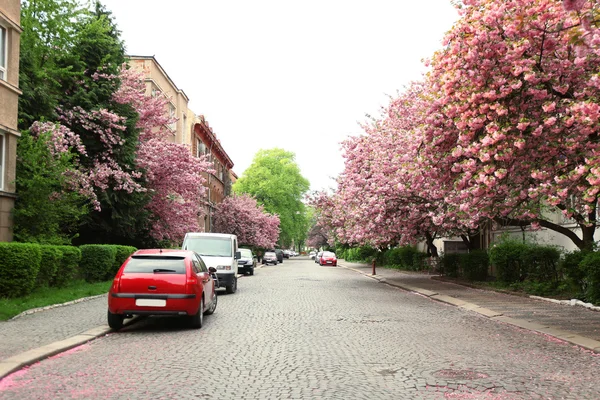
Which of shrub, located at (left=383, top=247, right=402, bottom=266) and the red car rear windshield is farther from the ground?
the red car rear windshield

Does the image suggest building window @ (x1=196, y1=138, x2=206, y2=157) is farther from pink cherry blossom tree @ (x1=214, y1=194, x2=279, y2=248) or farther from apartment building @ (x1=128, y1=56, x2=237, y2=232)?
pink cherry blossom tree @ (x1=214, y1=194, x2=279, y2=248)

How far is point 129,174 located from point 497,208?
1569 cm

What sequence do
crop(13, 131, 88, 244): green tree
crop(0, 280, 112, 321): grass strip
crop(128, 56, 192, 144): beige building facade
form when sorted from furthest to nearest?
crop(128, 56, 192, 144): beige building facade → crop(13, 131, 88, 244): green tree → crop(0, 280, 112, 321): grass strip

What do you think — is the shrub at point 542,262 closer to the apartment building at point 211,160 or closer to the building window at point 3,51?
the building window at point 3,51

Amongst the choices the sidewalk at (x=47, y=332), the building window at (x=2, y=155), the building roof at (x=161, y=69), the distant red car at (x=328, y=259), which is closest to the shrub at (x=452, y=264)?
the sidewalk at (x=47, y=332)

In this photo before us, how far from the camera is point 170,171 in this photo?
28.2m

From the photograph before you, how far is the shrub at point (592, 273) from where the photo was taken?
14.5 m

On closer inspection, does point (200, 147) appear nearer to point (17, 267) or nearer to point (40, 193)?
point (40, 193)

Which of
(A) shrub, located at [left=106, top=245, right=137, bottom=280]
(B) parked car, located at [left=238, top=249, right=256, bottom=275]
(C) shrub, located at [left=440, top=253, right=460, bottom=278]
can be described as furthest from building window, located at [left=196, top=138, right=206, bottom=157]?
(A) shrub, located at [left=106, top=245, right=137, bottom=280]

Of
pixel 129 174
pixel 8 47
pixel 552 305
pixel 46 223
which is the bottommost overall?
pixel 552 305

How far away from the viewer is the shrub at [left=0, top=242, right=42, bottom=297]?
13.2 metres

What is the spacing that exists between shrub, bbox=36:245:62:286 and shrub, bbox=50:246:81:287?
699mm

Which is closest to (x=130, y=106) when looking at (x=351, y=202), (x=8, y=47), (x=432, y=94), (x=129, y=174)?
(x=129, y=174)

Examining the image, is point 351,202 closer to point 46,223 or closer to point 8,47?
point 46,223
